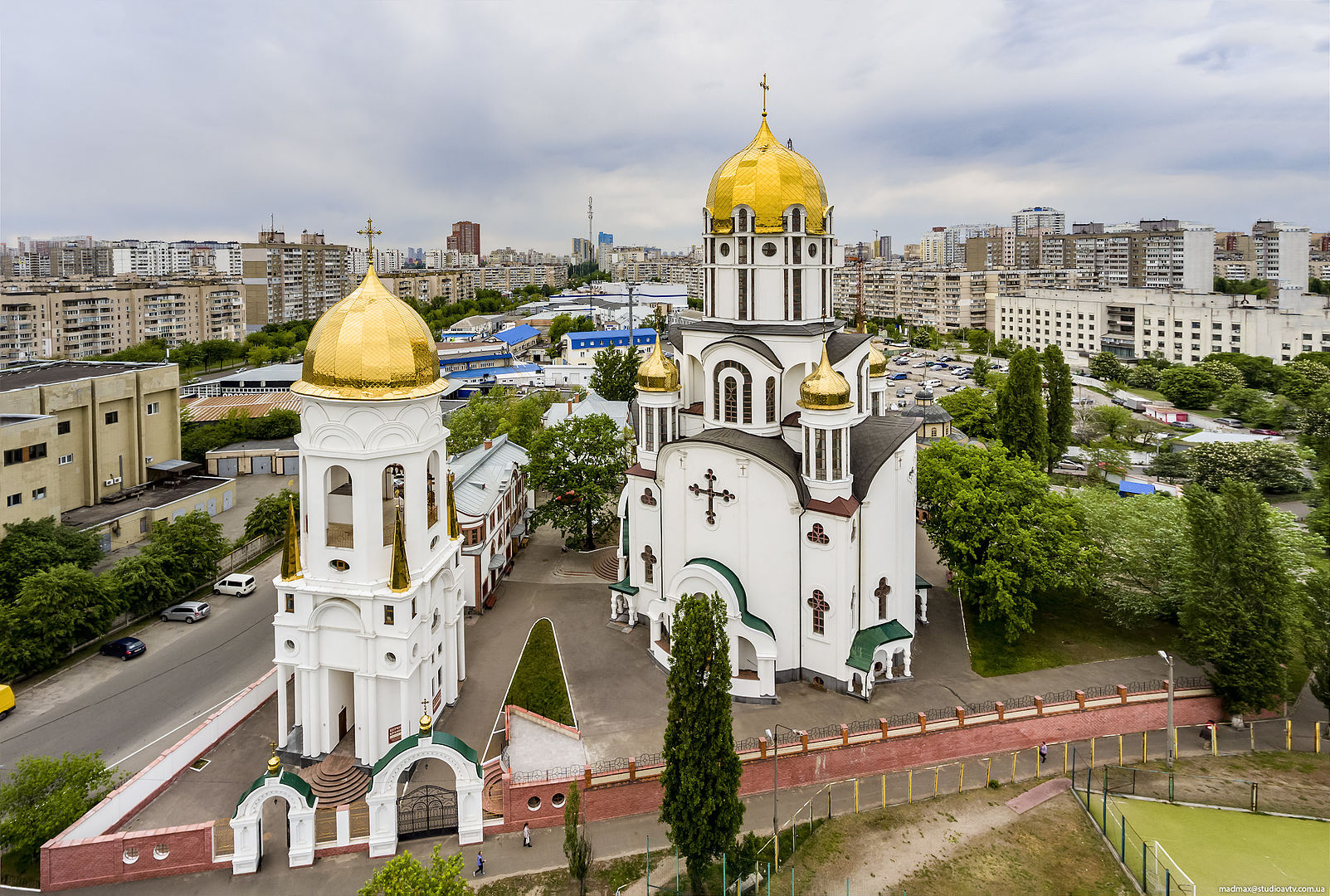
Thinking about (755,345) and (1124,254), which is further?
(1124,254)

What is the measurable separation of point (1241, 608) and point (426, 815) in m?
20.2

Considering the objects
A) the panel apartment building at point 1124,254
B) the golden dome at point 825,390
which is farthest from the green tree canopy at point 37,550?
the panel apartment building at point 1124,254

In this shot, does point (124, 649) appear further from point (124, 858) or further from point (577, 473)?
point (577, 473)

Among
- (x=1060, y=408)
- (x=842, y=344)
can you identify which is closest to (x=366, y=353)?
(x=842, y=344)

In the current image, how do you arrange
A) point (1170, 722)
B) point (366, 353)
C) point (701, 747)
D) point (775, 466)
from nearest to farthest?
Result: 1. point (701, 747)
2. point (366, 353)
3. point (1170, 722)
4. point (775, 466)

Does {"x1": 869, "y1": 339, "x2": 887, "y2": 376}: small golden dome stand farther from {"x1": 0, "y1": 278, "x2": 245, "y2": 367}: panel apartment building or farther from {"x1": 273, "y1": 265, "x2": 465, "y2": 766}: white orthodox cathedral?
{"x1": 0, "y1": 278, "x2": 245, "y2": 367}: panel apartment building

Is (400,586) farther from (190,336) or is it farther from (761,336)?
(190,336)

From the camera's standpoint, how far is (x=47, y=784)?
52.7 feet

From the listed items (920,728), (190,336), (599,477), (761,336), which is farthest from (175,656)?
(190,336)

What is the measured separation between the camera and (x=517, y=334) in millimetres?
93312

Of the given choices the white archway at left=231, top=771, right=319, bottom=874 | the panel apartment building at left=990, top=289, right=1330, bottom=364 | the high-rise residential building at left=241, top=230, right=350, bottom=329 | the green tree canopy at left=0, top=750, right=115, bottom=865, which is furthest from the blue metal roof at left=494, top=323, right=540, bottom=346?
the white archway at left=231, top=771, right=319, bottom=874

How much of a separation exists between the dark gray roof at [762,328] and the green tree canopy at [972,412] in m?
27.5

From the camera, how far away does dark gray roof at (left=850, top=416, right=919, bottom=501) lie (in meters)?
22.0

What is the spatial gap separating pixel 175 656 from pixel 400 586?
13.1 metres
